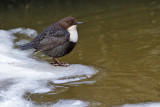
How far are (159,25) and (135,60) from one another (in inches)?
88.0

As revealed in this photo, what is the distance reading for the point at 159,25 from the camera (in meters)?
6.61

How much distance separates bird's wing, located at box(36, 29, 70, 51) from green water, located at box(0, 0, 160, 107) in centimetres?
50

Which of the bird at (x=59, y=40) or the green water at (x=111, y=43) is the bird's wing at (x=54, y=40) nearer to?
the bird at (x=59, y=40)

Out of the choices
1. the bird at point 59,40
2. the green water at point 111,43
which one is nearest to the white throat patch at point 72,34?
the bird at point 59,40

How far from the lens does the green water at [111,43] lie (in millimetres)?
3527

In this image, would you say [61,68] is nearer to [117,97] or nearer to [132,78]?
[132,78]

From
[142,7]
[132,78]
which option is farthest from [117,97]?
[142,7]

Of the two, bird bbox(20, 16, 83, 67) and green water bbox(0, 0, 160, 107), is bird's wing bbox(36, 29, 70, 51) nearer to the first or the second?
bird bbox(20, 16, 83, 67)

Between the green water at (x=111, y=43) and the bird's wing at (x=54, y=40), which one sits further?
the bird's wing at (x=54, y=40)

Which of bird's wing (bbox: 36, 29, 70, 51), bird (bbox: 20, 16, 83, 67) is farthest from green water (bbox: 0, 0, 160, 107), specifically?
bird's wing (bbox: 36, 29, 70, 51)

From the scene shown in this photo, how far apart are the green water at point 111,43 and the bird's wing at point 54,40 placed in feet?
1.65

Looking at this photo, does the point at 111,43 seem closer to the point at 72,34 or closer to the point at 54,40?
the point at 72,34

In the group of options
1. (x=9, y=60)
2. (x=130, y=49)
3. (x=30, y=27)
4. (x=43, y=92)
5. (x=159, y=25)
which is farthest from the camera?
(x=30, y=27)

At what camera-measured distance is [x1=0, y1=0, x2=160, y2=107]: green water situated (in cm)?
353
